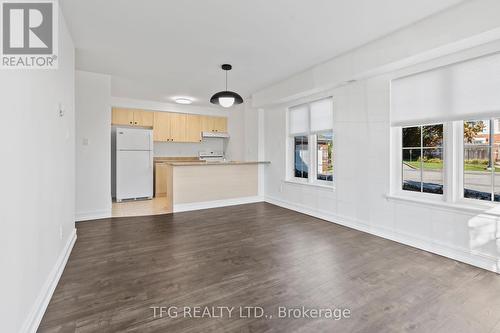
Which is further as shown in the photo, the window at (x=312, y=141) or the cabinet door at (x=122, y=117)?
the cabinet door at (x=122, y=117)

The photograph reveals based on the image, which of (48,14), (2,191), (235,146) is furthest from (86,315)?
(235,146)

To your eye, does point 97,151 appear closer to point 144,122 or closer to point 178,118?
point 144,122

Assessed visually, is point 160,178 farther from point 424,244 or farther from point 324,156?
point 424,244

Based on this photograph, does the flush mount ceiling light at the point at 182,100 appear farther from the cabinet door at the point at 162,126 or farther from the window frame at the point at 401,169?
the window frame at the point at 401,169

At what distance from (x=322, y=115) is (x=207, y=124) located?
405cm

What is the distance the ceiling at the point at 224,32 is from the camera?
95.8 inches

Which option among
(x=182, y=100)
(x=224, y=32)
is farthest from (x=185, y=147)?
(x=224, y=32)

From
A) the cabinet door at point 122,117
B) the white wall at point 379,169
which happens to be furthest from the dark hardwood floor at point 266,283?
the cabinet door at point 122,117

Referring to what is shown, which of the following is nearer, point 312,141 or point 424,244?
point 424,244

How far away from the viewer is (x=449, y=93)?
8.89ft

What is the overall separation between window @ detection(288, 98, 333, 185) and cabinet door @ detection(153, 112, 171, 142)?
3.55m

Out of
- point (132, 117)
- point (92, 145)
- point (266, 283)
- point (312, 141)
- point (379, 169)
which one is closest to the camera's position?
point (266, 283)

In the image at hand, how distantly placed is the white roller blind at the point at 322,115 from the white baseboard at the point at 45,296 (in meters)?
4.13

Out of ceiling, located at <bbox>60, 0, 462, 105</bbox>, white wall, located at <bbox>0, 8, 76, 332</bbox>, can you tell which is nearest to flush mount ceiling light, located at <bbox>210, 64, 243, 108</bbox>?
ceiling, located at <bbox>60, 0, 462, 105</bbox>
